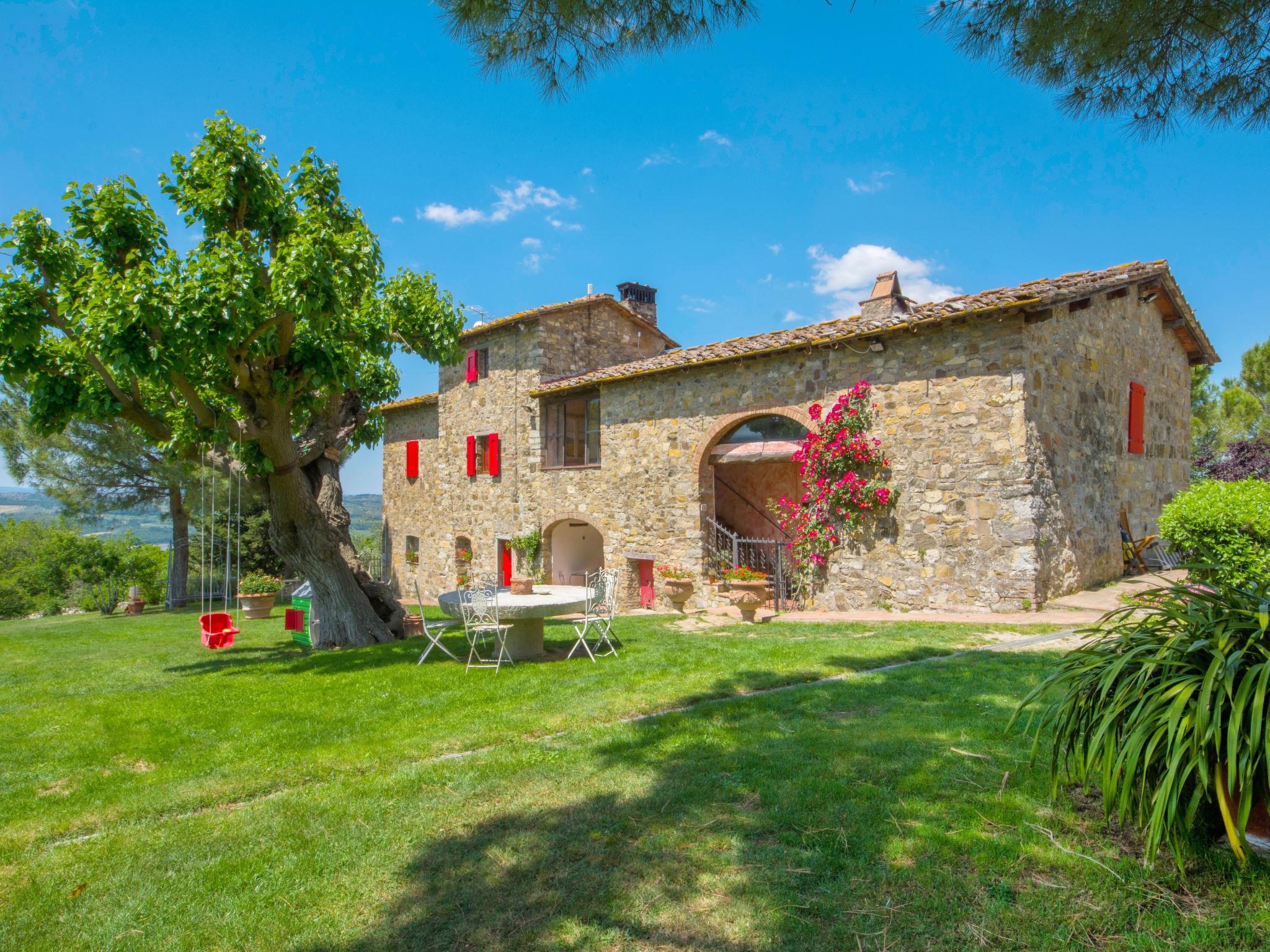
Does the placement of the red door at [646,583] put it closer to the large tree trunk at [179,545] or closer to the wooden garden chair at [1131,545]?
the wooden garden chair at [1131,545]

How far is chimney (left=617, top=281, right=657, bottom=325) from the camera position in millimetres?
18031

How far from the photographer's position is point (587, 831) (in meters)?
3.12

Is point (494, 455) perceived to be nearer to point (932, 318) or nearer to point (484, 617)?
point (484, 617)

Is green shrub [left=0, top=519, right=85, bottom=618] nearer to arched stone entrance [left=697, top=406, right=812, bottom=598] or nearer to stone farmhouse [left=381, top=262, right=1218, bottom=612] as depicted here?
stone farmhouse [left=381, top=262, right=1218, bottom=612]

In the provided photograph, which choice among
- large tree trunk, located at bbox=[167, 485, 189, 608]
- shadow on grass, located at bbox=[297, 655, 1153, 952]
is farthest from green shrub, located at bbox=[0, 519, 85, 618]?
shadow on grass, located at bbox=[297, 655, 1153, 952]

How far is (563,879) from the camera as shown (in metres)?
2.72

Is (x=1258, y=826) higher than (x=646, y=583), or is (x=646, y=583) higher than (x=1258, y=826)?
(x=646, y=583)

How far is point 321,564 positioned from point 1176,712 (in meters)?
9.36

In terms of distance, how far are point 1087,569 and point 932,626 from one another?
11.8 ft

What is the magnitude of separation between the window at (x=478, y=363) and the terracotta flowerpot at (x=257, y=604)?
23.0 feet

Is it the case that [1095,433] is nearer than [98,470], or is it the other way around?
[1095,433]

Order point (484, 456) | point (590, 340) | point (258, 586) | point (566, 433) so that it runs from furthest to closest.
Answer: point (484, 456) → point (590, 340) → point (258, 586) → point (566, 433)

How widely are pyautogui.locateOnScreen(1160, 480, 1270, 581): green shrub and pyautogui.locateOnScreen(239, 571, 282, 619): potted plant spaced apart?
16.8 m

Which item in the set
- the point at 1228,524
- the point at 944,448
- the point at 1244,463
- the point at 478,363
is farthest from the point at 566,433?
the point at 1244,463
